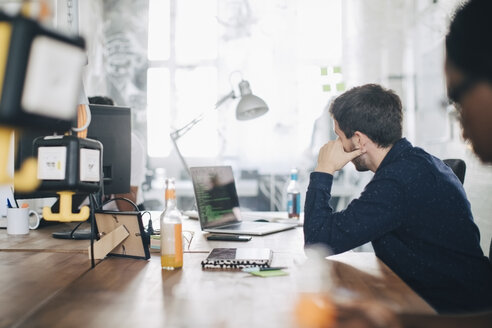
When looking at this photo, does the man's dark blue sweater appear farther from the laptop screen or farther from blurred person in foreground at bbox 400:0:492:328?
the laptop screen

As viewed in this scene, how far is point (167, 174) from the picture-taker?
13.9ft

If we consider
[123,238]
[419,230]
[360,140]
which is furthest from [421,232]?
[123,238]

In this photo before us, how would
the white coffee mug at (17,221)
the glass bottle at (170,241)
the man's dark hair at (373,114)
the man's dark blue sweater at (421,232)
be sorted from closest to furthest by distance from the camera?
the glass bottle at (170,241), the man's dark blue sweater at (421,232), the man's dark hair at (373,114), the white coffee mug at (17,221)

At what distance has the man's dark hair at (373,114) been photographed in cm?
159

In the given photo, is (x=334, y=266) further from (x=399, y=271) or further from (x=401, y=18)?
(x=401, y=18)

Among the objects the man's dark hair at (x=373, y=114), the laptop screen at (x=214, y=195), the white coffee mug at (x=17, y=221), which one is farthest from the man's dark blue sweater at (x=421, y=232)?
the white coffee mug at (x=17, y=221)

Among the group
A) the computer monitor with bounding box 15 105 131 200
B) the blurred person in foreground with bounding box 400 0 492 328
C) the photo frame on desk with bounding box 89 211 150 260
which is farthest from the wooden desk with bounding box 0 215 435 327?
the computer monitor with bounding box 15 105 131 200

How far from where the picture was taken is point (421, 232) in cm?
138

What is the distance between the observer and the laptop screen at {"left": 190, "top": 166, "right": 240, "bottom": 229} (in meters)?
1.93

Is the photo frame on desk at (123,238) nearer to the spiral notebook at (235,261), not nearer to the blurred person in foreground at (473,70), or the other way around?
the spiral notebook at (235,261)

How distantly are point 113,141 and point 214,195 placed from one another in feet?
1.62

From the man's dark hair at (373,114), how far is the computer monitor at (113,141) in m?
0.88

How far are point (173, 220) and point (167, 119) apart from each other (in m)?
3.07

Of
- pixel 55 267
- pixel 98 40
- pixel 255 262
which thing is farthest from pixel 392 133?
pixel 98 40
